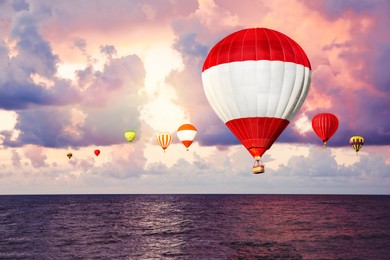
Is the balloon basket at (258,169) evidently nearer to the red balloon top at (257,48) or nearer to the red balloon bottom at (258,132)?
the red balloon bottom at (258,132)

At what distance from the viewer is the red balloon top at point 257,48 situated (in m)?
34.2

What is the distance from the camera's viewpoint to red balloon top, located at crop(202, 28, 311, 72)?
34219mm

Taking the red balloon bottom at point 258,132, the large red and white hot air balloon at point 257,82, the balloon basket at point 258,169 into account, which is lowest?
the balloon basket at point 258,169

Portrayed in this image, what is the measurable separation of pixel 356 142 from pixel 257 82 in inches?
2265

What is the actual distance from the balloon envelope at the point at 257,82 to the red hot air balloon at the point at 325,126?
24.3m

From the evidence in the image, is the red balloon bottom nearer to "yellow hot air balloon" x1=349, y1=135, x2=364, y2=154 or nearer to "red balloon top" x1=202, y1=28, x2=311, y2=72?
"red balloon top" x1=202, y1=28, x2=311, y2=72

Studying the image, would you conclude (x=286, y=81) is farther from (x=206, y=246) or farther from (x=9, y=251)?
(x=9, y=251)

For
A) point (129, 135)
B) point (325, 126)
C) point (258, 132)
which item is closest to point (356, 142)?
point (325, 126)

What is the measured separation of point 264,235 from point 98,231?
22.8 metres

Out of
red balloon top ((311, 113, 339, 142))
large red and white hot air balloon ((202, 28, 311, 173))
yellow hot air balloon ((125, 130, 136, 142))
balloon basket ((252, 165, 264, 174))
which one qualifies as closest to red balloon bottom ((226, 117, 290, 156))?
large red and white hot air balloon ((202, 28, 311, 173))

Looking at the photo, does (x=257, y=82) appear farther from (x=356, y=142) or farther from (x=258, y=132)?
(x=356, y=142)

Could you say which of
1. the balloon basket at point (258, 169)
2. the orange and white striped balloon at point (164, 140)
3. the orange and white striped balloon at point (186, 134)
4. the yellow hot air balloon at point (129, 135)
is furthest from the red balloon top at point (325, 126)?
the yellow hot air balloon at point (129, 135)

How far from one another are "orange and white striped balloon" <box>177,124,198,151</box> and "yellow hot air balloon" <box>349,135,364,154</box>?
115ft

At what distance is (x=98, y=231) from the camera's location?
62844 mm
